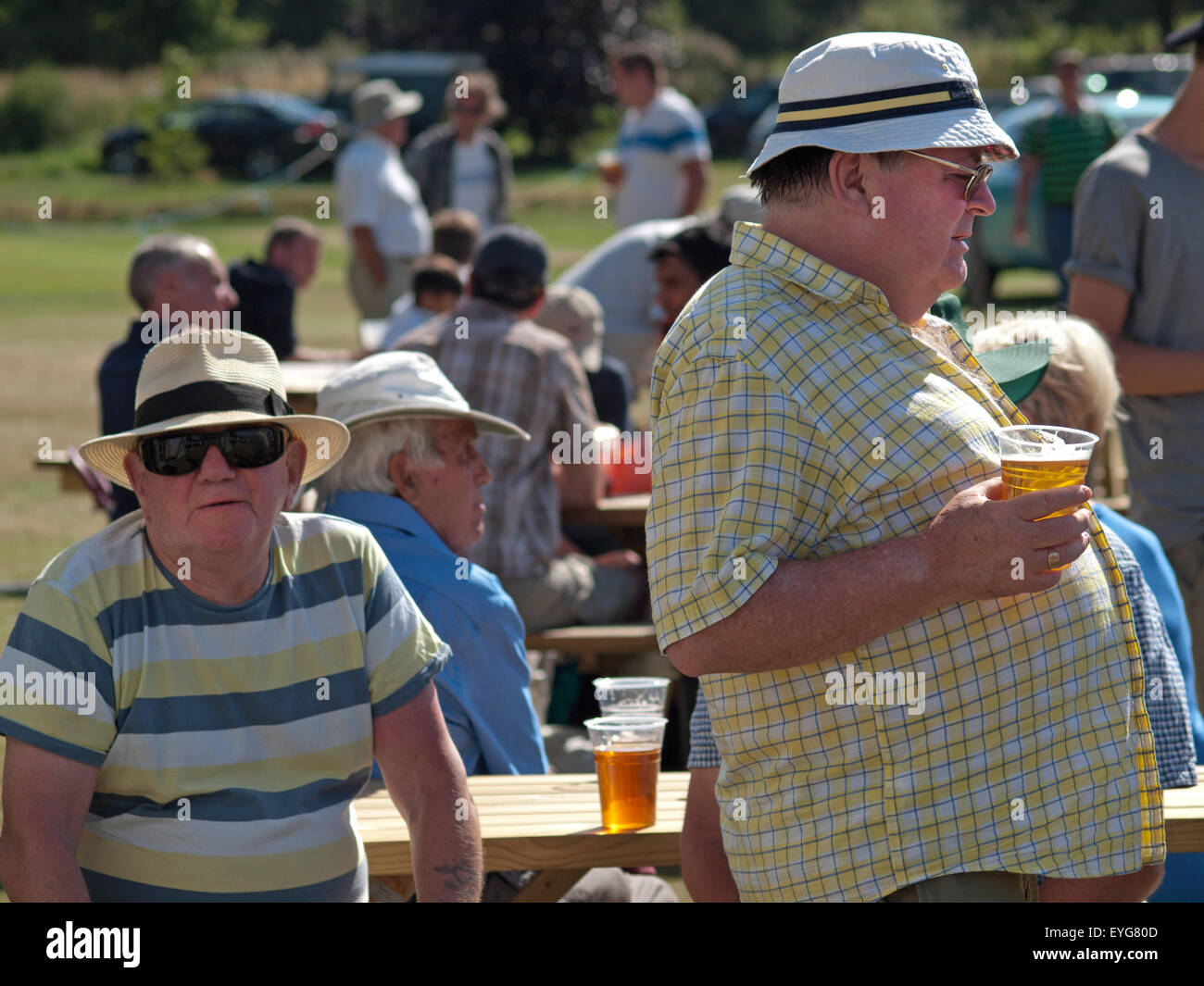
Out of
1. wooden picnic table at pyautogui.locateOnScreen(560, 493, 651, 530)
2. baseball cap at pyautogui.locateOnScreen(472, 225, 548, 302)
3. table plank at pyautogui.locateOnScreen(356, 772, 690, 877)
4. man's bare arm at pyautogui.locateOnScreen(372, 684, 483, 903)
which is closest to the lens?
man's bare arm at pyautogui.locateOnScreen(372, 684, 483, 903)

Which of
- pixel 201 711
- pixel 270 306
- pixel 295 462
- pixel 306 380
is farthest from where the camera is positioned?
pixel 270 306

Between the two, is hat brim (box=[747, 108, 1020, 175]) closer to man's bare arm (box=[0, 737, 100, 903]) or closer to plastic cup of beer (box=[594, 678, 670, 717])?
plastic cup of beer (box=[594, 678, 670, 717])

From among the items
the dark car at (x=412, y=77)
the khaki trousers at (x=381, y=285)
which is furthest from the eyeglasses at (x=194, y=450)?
the dark car at (x=412, y=77)

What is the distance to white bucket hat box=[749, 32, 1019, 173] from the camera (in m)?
2.16

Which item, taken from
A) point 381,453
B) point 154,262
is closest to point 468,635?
point 381,453

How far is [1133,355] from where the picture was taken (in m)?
4.11

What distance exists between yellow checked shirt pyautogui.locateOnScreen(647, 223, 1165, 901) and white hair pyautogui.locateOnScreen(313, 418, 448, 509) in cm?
139

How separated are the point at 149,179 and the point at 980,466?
3313cm

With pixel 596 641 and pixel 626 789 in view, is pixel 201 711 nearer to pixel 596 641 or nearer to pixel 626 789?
pixel 626 789

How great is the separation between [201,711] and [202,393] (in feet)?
1.77

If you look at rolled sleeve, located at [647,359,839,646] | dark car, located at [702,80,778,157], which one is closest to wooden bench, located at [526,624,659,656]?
rolled sleeve, located at [647,359,839,646]

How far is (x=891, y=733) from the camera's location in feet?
6.88

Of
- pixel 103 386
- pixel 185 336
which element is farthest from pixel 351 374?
pixel 103 386
